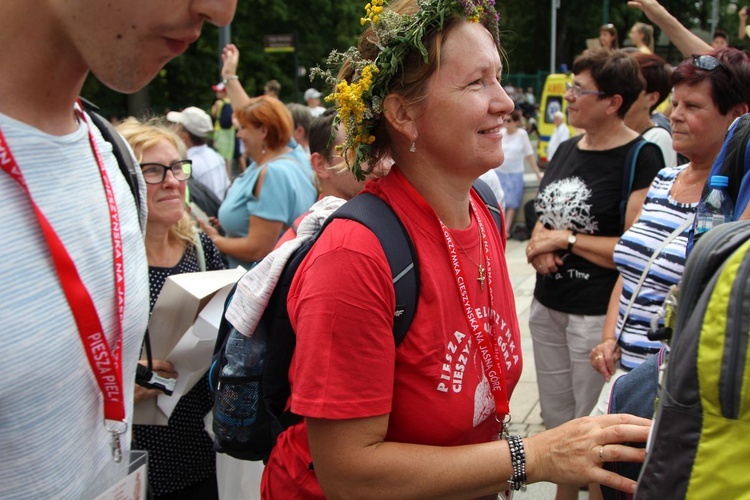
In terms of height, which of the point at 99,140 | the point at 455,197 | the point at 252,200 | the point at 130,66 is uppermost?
the point at 130,66

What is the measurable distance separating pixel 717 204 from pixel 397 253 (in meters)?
1.02

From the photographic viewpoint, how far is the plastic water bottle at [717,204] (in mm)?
2109

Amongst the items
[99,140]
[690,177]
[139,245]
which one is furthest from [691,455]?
[690,177]

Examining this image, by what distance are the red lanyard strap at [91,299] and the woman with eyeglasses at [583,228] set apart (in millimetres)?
2648

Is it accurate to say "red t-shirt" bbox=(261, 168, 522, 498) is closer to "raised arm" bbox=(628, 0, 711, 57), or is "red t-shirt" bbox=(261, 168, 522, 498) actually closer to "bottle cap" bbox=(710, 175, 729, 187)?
"bottle cap" bbox=(710, 175, 729, 187)

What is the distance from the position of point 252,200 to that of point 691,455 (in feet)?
12.9

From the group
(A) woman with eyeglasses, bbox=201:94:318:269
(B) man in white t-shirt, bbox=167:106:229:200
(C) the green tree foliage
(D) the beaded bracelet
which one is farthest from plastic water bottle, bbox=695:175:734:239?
(C) the green tree foliage

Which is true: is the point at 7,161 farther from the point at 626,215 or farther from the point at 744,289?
the point at 626,215

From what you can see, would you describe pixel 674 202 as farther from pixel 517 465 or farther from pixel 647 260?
pixel 517 465

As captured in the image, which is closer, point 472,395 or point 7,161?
point 7,161

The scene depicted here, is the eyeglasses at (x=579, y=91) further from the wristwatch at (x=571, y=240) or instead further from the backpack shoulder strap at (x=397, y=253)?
the backpack shoulder strap at (x=397, y=253)

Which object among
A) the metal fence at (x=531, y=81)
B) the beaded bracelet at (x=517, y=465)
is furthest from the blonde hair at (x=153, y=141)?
the metal fence at (x=531, y=81)

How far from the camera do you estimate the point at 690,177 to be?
3.18m

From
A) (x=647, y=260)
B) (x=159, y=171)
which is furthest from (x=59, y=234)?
(x=647, y=260)
